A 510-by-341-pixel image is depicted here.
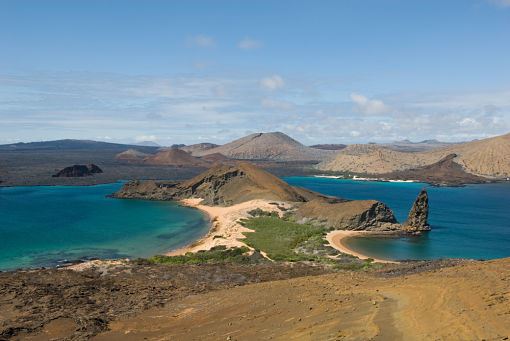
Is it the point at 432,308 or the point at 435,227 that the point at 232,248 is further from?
the point at 435,227

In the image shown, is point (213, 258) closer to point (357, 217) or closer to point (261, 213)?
point (357, 217)

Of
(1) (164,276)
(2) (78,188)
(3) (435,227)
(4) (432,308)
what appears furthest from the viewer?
(2) (78,188)

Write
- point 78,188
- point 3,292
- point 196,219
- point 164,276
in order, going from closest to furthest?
point 3,292 → point 164,276 → point 196,219 → point 78,188

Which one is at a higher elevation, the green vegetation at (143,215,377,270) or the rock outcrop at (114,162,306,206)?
the rock outcrop at (114,162,306,206)

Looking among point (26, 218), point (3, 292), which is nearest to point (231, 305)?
point (3, 292)

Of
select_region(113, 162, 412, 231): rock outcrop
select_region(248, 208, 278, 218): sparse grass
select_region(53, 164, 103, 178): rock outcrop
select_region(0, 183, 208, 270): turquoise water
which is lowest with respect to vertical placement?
select_region(0, 183, 208, 270): turquoise water

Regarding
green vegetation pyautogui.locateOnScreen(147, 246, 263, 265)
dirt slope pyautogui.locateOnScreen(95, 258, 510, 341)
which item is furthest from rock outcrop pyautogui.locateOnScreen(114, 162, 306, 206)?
dirt slope pyautogui.locateOnScreen(95, 258, 510, 341)

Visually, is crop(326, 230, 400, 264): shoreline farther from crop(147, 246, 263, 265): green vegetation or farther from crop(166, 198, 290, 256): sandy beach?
crop(147, 246, 263, 265): green vegetation

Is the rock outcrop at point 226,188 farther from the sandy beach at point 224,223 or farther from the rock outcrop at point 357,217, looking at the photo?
the rock outcrop at point 357,217
